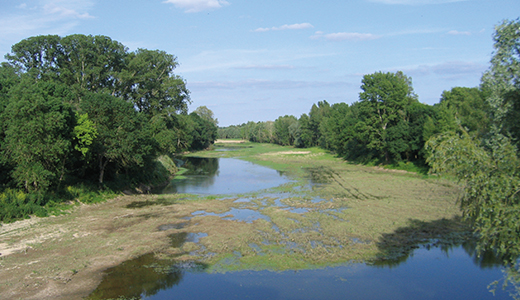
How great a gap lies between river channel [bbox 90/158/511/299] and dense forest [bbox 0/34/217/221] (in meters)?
13.1

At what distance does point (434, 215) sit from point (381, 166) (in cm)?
3678

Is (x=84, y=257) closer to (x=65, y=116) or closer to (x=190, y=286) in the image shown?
(x=190, y=286)

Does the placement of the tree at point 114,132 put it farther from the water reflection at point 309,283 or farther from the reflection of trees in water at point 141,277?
the water reflection at point 309,283

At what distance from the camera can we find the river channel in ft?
46.6

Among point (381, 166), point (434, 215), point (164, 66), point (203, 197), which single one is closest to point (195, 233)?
point (203, 197)

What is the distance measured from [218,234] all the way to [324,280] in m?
8.06

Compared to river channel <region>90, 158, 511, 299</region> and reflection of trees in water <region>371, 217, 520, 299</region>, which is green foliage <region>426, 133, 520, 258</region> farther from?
reflection of trees in water <region>371, 217, 520, 299</region>

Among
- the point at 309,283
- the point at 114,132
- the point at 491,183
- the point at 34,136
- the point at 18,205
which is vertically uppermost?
the point at 114,132

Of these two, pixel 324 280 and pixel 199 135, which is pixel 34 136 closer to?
pixel 324 280

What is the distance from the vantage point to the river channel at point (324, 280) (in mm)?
14203

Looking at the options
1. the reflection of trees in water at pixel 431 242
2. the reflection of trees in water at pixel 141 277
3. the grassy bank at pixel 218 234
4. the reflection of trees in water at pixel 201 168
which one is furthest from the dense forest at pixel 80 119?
the reflection of trees in water at pixel 431 242

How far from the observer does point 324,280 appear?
15.1 meters

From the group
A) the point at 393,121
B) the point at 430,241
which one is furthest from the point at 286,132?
the point at 430,241

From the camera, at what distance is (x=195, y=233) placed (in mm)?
21766
